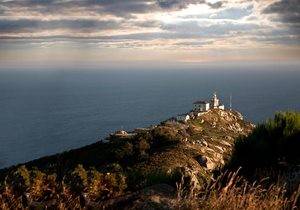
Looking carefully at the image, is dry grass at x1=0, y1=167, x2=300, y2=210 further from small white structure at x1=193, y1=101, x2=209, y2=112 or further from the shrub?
small white structure at x1=193, y1=101, x2=209, y2=112

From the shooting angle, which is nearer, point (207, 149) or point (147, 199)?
point (147, 199)

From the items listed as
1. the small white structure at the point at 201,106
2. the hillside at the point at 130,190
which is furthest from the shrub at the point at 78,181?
the small white structure at the point at 201,106

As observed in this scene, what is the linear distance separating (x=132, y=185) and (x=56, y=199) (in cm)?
276

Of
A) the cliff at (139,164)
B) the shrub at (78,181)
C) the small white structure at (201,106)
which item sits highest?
the shrub at (78,181)

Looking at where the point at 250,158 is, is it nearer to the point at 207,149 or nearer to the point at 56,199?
the point at 56,199

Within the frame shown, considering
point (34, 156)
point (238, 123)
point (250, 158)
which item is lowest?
point (34, 156)

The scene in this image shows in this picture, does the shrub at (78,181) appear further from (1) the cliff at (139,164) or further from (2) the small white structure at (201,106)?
(2) the small white structure at (201,106)

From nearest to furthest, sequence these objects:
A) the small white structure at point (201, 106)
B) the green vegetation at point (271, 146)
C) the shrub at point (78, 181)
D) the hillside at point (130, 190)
Result: the hillside at point (130, 190) → the shrub at point (78, 181) → the green vegetation at point (271, 146) → the small white structure at point (201, 106)

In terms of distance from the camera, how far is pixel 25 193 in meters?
8.07

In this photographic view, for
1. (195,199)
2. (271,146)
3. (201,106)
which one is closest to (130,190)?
(195,199)

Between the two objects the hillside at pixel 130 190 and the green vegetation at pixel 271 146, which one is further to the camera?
the green vegetation at pixel 271 146

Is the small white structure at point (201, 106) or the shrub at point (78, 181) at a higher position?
the shrub at point (78, 181)

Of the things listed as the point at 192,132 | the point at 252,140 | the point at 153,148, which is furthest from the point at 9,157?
the point at 252,140

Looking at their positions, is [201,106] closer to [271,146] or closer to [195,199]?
[271,146]
